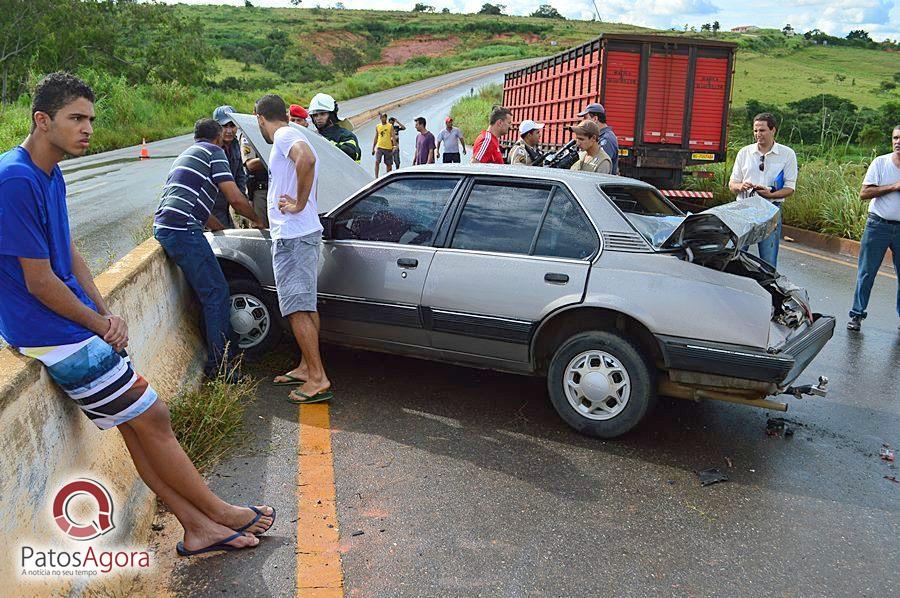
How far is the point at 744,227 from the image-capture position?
4320mm

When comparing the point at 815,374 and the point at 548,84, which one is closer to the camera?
the point at 815,374

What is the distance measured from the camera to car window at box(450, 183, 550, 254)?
4680 millimetres

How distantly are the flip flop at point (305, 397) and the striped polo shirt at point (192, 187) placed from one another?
1349mm

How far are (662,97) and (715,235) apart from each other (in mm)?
9694

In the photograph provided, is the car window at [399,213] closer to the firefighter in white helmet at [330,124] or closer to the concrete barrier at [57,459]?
the concrete barrier at [57,459]

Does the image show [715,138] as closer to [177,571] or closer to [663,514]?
[663,514]

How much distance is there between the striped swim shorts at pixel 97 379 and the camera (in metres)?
2.73

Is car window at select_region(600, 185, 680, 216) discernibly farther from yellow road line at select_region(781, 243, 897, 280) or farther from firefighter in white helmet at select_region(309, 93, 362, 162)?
yellow road line at select_region(781, 243, 897, 280)

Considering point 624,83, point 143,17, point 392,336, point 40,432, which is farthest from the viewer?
point 143,17

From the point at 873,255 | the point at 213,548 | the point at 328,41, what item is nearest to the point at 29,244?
the point at 213,548

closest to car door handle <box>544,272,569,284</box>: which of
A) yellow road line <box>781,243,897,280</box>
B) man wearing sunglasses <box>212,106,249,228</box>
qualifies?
man wearing sunglasses <box>212,106,249,228</box>

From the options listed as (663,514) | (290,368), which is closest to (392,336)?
(290,368)

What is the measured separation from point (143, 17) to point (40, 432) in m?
51.7

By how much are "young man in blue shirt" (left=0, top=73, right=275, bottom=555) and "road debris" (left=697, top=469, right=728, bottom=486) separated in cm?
255
